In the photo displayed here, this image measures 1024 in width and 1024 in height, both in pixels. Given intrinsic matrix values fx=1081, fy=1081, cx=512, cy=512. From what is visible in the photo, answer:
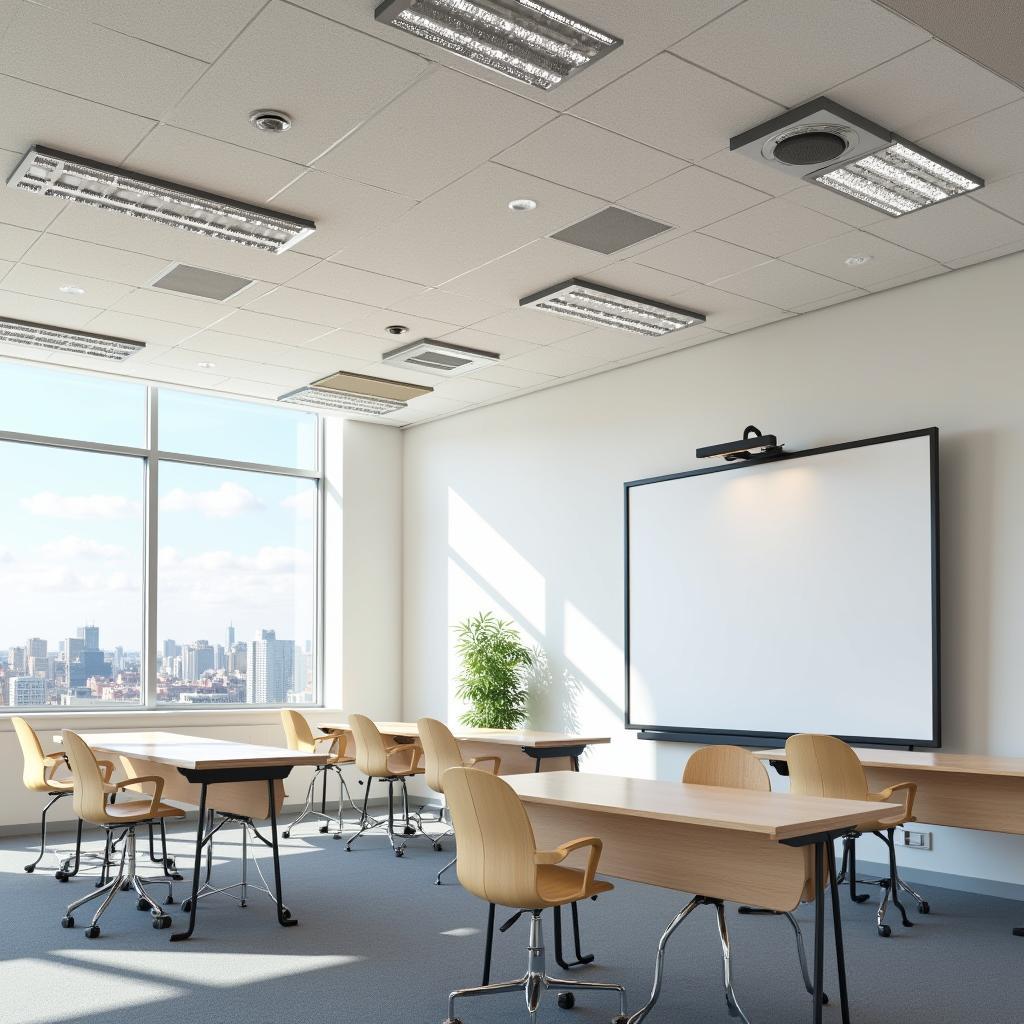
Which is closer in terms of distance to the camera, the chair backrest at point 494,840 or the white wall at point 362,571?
the chair backrest at point 494,840

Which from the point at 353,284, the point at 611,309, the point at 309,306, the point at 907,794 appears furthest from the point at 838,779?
the point at 309,306

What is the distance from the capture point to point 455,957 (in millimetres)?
4785

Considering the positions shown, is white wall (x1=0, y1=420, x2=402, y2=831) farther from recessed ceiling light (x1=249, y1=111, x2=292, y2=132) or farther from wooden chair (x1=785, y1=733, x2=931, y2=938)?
recessed ceiling light (x1=249, y1=111, x2=292, y2=132)

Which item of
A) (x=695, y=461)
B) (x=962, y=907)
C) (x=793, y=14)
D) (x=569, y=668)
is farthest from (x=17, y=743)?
(x=793, y=14)

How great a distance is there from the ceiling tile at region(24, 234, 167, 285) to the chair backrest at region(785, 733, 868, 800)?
426cm

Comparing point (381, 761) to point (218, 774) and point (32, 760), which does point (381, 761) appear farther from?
point (218, 774)

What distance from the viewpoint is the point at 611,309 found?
22.3 feet

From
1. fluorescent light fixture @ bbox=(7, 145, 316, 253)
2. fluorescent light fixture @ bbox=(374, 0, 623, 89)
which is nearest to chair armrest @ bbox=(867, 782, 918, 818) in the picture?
fluorescent light fixture @ bbox=(374, 0, 623, 89)

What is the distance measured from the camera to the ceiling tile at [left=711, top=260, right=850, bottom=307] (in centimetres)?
618

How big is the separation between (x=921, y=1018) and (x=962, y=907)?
1.82m

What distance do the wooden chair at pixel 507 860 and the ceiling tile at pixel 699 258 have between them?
3.25m

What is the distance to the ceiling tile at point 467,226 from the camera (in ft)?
16.6

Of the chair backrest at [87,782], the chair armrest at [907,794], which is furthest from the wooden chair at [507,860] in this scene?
the chair backrest at [87,782]

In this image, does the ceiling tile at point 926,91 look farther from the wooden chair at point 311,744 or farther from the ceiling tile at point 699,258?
the wooden chair at point 311,744
